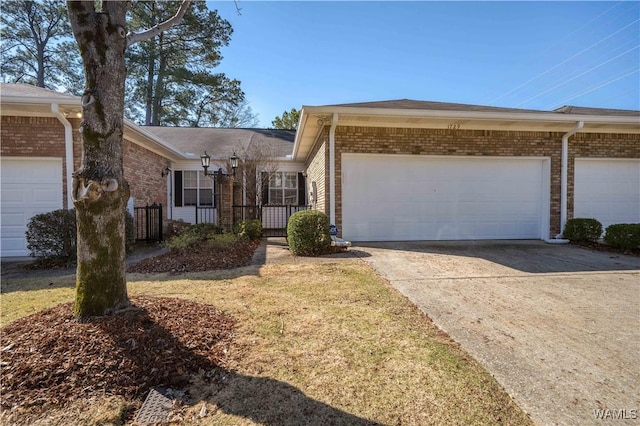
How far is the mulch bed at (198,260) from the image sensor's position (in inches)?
216

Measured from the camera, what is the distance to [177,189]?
475 inches

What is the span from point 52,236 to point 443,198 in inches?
357

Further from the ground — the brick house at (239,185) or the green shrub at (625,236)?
the brick house at (239,185)

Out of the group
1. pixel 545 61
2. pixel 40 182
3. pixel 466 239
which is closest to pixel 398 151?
pixel 466 239

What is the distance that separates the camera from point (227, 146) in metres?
12.9

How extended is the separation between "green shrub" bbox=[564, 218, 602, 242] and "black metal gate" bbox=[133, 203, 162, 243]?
11.8 m

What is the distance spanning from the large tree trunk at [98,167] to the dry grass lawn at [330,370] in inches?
41.4

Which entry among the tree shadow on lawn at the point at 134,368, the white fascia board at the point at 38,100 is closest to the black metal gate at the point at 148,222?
the white fascia board at the point at 38,100

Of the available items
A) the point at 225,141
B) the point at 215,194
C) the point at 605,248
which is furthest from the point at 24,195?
the point at 605,248

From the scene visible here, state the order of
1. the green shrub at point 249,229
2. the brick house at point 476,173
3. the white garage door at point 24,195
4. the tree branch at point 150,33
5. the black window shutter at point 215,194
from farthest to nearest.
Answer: the black window shutter at point 215,194
the green shrub at point 249,229
the brick house at point 476,173
the white garage door at point 24,195
the tree branch at point 150,33

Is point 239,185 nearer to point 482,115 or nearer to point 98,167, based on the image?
point 482,115

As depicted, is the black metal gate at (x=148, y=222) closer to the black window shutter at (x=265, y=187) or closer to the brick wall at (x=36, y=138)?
the brick wall at (x=36, y=138)

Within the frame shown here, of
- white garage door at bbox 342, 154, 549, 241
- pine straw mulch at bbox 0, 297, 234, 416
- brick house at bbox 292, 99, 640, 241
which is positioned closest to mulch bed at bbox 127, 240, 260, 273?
brick house at bbox 292, 99, 640, 241

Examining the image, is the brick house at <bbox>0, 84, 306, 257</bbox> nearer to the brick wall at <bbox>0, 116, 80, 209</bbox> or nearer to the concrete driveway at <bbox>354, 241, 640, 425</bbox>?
the brick wall at <bbox>0, 116, 80, 209</bbox>
